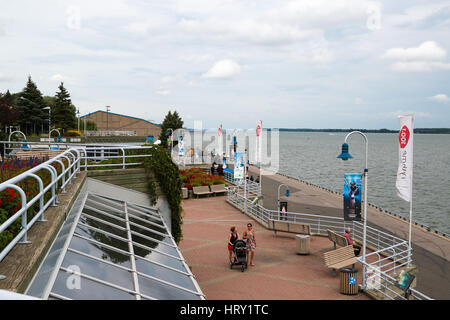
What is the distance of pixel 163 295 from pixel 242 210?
19.6m

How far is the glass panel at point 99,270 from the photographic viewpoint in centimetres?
531

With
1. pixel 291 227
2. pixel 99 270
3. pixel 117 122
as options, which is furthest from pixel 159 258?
pixel 117 122

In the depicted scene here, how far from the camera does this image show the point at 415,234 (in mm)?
24125

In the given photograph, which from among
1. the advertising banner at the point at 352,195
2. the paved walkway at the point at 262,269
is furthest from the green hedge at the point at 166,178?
the advertising banner at the point at 352,195

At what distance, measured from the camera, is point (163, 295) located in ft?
19.8

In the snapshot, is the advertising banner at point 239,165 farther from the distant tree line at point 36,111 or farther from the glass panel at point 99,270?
the distant tree line at point 36,111

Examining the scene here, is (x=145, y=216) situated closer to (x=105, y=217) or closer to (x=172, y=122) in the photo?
(x=105, y=217)

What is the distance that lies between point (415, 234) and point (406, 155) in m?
10.9

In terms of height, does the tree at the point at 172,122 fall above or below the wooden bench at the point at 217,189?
above

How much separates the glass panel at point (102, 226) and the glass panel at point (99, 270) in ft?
6.32

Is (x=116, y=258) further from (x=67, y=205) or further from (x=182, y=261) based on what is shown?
(x=182, y=261)

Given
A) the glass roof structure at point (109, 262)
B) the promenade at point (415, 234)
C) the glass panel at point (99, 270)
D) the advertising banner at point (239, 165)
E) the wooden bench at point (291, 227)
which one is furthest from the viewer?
the advertising banner at point (239, 165)
